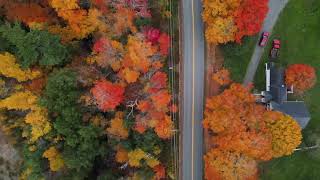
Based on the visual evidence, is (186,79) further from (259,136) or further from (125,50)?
(259,136)

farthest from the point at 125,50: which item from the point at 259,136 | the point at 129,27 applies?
the point at 259,136

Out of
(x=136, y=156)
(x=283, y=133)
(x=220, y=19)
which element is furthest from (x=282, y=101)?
(x=136, y=156)

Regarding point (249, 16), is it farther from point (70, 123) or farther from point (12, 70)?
point (12, 70)

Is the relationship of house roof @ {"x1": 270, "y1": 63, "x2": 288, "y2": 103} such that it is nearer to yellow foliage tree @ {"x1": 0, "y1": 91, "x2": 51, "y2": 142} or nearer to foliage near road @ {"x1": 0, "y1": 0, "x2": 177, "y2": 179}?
foliage near road @ {"x1": 0, "y1": 0, "x2": 177, "y2": 179}

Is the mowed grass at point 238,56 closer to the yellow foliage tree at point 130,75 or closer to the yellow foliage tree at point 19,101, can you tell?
the yellow foliage tree at point 130,75

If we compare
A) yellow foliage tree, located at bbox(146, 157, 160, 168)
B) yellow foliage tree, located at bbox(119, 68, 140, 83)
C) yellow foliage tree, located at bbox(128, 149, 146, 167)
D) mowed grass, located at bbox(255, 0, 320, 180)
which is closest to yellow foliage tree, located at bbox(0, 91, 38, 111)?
yellow foliage tree, located at bbox(119, 68, 140, 83)

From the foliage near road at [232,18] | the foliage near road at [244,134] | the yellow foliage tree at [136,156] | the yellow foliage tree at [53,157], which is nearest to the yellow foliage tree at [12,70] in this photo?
the yellow foliage tree at [53,157]
